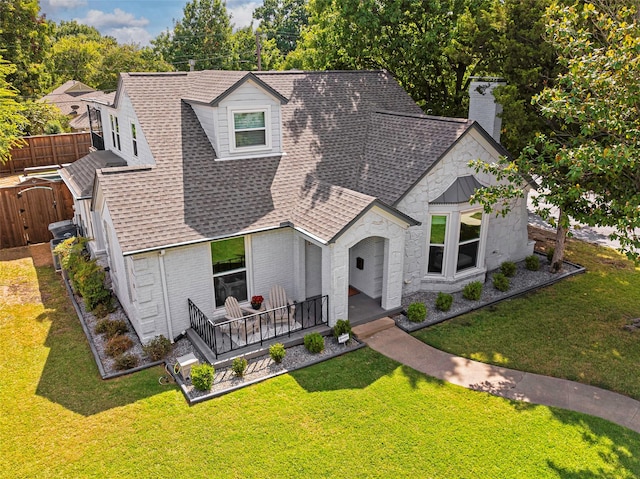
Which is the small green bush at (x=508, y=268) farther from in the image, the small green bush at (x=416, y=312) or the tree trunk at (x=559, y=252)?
the small green bush at (x=416, y=312)

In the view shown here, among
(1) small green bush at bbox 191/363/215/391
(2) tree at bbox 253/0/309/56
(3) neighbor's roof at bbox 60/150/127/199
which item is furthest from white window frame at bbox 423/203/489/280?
(2) tree at bbox 253/0/309/56

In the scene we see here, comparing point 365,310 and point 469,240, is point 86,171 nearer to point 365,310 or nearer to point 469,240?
point 365,310

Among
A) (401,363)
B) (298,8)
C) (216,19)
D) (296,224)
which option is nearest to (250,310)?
(296,224)

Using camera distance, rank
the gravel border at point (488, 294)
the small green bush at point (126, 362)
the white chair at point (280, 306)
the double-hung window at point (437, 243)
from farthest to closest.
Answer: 1. the double-hung window at point (437, 243)
2. the gravel border at point (488, 294)
3. the white chair at point (280, 306)
4. the small green bush at point (126, 362)

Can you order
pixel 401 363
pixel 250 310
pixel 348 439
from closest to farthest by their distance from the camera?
pixel 348 439, pixel 401 363, pixel 250 310

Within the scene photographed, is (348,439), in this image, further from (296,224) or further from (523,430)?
(296,224)

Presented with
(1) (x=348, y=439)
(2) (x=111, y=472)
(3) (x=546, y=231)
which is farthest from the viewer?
(3) (x=546, y=231)

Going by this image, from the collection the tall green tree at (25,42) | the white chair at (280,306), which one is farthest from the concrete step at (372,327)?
the tall green tree at (25,42)
